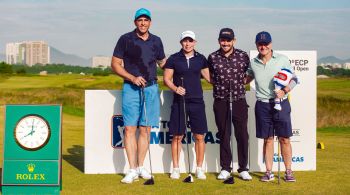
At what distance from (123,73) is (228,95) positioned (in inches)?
55.2

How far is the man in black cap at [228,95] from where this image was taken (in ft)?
24.2

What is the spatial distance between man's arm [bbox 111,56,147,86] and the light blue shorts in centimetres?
19

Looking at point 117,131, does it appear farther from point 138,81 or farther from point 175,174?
point 138,81

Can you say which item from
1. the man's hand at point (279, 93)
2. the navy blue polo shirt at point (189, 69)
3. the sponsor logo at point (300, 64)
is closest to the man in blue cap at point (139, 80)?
the navy blue polo shirt at point (189, 69)

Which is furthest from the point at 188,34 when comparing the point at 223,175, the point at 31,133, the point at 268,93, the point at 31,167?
the point at 31,167

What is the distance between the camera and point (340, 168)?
28.6 ft

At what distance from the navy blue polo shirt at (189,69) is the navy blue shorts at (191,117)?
13cm

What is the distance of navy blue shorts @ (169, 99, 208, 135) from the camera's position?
7.53m

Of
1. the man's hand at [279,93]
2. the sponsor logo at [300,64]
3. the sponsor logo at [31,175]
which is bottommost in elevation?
the sponsor logo at [31,175]

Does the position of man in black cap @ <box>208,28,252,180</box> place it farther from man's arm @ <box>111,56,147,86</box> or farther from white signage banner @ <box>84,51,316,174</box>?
man's arm @ <box>111,56,147,86</box>

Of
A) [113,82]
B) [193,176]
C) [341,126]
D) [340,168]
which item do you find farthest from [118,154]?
[113,82]

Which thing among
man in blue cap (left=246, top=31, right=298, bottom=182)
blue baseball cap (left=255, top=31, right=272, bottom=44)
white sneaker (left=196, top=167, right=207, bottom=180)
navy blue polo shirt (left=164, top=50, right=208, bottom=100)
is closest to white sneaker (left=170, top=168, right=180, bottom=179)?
white sneaker (left=196, top=167, right=207, bottom=180)

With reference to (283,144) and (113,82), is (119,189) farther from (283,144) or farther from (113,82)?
(113,82)

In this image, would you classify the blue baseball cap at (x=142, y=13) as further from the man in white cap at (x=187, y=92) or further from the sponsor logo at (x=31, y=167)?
the sponsor logo at (x=31, y=167)
